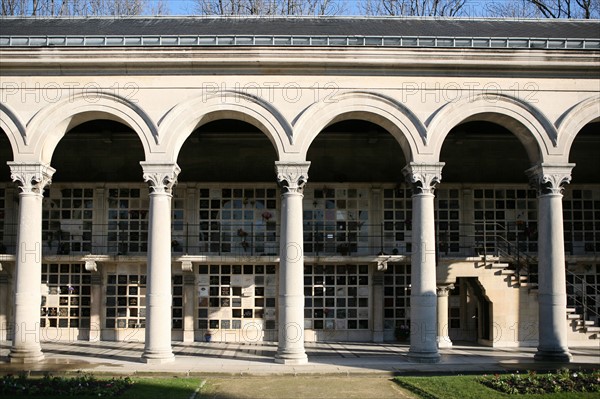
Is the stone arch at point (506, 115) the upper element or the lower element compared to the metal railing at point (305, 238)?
upper

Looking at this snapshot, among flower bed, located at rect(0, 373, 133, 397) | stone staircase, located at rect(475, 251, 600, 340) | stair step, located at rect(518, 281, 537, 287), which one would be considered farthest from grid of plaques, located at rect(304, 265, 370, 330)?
flower bed, located at rect(0, 373, 133, 397)

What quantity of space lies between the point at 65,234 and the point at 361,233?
10366 mm

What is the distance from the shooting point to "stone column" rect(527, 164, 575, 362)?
768 inches

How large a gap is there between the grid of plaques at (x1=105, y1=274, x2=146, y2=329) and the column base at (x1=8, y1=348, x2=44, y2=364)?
17.8 feet

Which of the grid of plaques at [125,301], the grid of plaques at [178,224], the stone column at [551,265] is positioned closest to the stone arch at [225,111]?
the grid of plaques at [178,224]

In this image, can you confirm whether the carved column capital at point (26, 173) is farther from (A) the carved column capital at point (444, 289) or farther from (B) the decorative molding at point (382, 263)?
(A) the carved column capital at point (444, 289)

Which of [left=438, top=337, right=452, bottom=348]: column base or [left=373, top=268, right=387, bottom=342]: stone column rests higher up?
[left=373, top=268, right=387, bottom=342]: stone column

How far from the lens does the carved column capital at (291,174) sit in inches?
769

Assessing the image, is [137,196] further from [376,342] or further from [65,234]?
[376,342]

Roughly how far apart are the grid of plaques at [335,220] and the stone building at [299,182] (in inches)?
3.1

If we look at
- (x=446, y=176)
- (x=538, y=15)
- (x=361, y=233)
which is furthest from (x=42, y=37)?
(x=538, y=15)

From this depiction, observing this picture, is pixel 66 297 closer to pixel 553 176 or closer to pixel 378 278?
pixel 378 278

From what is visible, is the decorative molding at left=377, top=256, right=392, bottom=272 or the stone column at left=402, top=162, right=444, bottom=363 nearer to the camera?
the stone column at left=402, top=162, right=444, bottom=363

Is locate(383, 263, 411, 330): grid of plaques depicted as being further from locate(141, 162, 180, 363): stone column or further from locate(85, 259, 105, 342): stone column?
locate(85, 259, 105, 342): stone column
